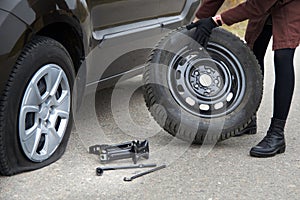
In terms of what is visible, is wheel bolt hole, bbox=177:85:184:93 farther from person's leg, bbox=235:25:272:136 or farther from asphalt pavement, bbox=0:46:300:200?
person's leg, bbox=235:25:272:136

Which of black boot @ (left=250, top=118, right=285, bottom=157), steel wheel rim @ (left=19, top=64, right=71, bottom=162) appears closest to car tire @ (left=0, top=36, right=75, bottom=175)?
steel wheel rim @ (left=19, top=64, right=71, bottom=162)

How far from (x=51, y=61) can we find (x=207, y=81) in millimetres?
1207

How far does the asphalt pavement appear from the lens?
3311mm

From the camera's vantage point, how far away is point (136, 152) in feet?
12.6

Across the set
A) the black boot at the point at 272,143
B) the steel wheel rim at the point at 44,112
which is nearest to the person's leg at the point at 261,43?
the black boot at the point at 272,143

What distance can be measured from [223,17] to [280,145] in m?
0.94

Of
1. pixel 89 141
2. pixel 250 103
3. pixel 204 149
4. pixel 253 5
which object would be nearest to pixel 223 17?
pixel 253 5

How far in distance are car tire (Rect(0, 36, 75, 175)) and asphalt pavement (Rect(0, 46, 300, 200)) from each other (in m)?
0.12

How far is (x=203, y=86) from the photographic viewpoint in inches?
166

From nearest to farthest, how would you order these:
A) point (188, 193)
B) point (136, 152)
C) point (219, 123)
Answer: point (188, 193) → point (136, 152) → point (219, 123)

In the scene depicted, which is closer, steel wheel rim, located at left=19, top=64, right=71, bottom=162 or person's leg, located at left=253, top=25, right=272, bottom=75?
steel wheel rim, located at left=19, top=64, right=71, bottom=162

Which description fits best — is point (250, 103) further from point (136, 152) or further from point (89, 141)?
point (89, 141)

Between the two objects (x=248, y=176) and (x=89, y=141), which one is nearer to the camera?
(x=248, y=176)

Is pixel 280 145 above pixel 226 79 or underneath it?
underneath
